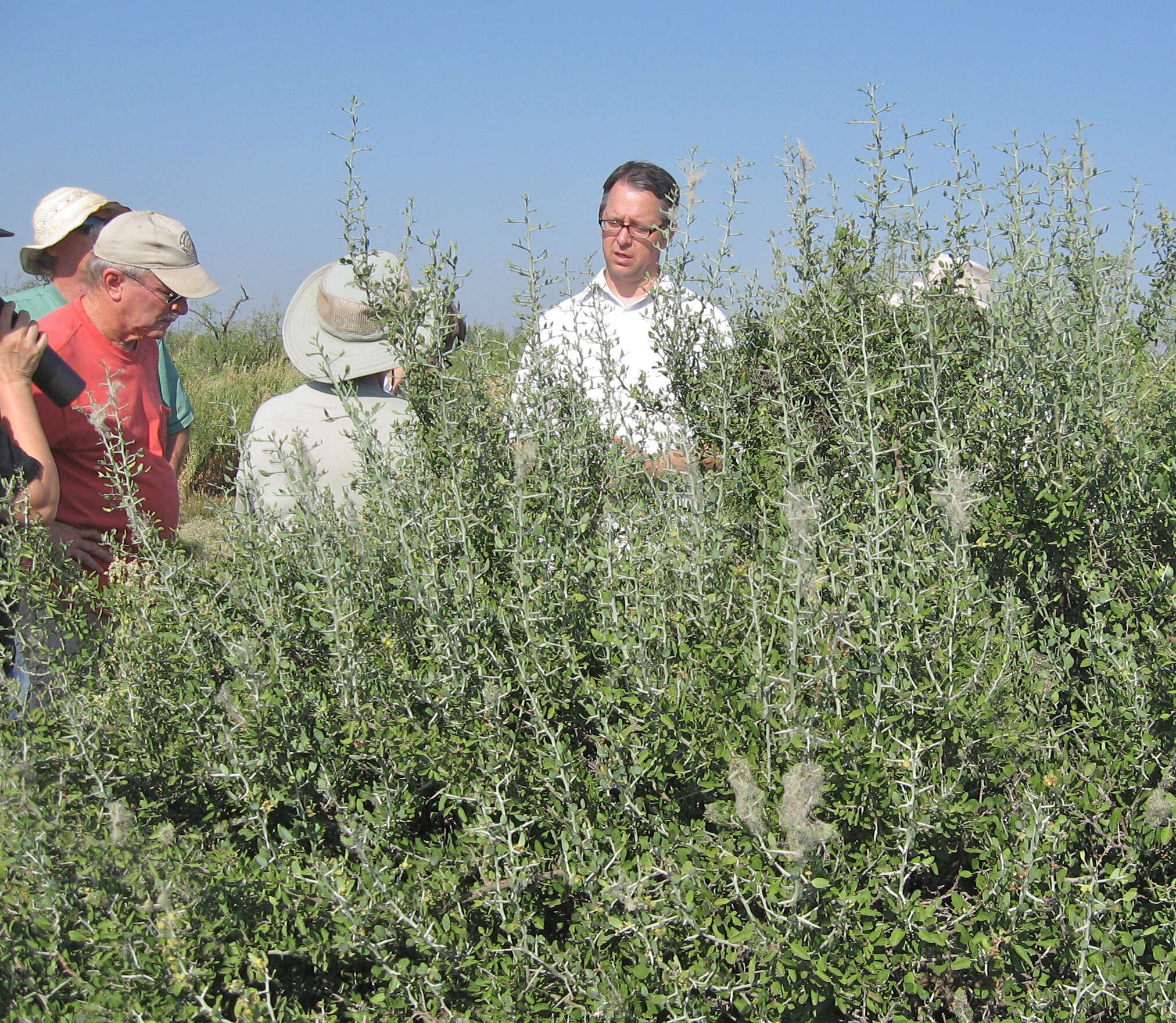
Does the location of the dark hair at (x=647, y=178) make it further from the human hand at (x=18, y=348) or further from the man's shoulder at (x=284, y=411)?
the human hand at (x=18, y=348)

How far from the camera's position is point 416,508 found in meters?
1.96

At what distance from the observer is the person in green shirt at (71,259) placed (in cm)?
416

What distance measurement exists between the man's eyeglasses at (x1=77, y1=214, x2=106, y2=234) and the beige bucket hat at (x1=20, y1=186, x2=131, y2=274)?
12 mm

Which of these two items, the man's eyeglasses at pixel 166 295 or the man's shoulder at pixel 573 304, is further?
the man's eyeglasses at pixel 166 295

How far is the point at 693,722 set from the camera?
162 centimetres

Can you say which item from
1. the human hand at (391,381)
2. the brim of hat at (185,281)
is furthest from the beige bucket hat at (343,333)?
the brim of hat at (185,281)

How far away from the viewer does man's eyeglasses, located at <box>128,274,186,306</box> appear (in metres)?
3.47

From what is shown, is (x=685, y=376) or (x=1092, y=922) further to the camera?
(x=685, y=376)

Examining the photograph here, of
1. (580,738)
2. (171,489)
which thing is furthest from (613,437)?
(171,489)

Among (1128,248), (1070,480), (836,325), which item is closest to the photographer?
(1070,480)

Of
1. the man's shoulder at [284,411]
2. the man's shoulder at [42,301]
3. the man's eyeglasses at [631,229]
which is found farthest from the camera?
the man's shoulder at [42,301]

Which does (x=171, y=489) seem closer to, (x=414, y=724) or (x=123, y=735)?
(x=123, y=735)

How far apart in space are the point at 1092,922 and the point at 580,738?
91 centimetres

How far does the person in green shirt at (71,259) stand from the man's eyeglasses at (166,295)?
587mm
